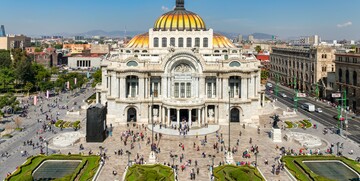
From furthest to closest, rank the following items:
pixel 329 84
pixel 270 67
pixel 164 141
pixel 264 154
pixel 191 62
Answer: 1. pixel 270 67
2. pixel 329 84
3. pixel 191 62
4. pixel 164 141
5. pixel 264 154

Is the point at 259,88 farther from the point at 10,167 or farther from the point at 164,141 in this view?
the point at 10,167

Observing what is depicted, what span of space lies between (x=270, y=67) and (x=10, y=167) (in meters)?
137

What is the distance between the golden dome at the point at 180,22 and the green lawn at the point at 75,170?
43.5 meters

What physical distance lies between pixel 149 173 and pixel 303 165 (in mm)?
23048

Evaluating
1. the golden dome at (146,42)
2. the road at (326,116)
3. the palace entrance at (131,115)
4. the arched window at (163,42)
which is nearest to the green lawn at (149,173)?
the palace entrance at (131,115)

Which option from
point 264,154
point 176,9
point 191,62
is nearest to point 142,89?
point 191,62

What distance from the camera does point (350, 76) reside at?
10044 centimetres

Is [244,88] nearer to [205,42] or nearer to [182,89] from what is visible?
[182,89]

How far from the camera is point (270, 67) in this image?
175m

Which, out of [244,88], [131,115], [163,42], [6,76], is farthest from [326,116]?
[6,76]

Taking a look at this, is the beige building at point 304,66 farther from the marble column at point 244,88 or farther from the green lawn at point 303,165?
the green lawn at point 303,165

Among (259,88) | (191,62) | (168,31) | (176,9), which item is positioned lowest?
(259,88)

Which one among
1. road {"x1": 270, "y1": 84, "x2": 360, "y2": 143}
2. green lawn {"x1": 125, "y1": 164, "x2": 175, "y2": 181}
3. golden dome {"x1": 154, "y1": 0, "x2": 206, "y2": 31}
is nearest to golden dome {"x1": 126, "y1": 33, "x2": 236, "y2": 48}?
golden dome {"x1": 154, "y1": 0, "x2": 206, "y2": 31}

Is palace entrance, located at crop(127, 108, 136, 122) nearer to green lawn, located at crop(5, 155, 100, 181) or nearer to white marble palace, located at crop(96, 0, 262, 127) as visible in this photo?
white marble palace, located at crop(96, 0, 262, 127)
